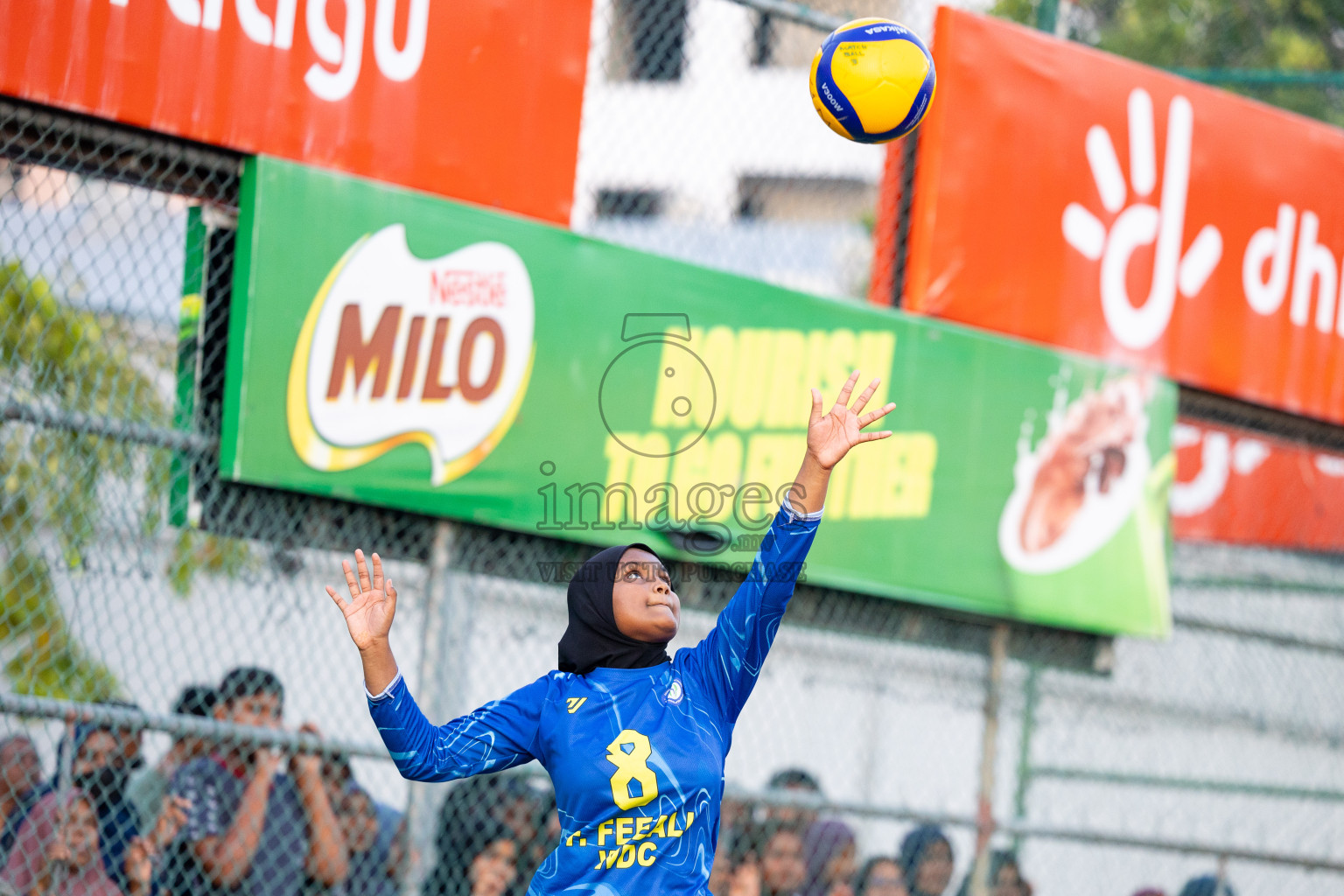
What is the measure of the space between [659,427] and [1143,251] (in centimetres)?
270

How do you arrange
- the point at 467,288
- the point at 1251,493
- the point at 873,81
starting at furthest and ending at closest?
the point at 1251,493 → the point at 467,288 → the point at 873,81

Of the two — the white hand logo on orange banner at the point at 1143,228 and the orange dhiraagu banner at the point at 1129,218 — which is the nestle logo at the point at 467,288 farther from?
the white hand logo on orange banner at the point at 1143,228

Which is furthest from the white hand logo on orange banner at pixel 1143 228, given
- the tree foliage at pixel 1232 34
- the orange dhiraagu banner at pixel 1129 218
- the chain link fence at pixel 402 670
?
the tree foliage at pixel 1232 34

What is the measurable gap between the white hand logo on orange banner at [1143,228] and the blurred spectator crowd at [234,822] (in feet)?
9.49

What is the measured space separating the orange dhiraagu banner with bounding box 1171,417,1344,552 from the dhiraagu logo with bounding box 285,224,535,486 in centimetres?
575

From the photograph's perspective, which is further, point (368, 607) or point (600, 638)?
point (600, 638)

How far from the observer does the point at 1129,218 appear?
269 inches

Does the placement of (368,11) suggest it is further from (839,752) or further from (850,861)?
(839,752)

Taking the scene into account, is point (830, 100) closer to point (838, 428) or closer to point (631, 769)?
point (838, 428)

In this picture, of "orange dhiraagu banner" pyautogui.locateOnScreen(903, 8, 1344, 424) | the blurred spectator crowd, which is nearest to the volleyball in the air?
"orange dhiraagu banner" pyautogui.locateOnScreen(903, 8, 1344, 424)

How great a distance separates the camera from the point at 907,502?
6188mm

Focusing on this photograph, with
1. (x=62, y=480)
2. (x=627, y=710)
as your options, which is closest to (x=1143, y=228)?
(x=627, y=710)

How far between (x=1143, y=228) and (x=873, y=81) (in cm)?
262

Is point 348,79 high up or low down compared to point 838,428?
up
